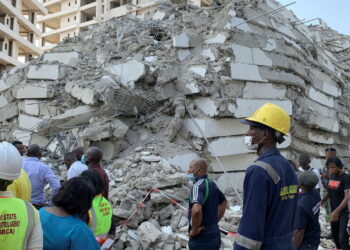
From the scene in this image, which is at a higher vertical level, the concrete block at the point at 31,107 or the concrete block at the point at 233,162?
the concrete block at the point at 31,107

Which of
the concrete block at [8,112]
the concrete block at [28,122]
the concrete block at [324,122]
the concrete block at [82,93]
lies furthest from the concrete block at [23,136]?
the concrete block at [324,122]

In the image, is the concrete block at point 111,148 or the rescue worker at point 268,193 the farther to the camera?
the concrete block at point 111,148

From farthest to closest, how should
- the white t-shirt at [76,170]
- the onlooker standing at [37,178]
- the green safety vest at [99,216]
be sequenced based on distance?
the white t-shirt at [76,170], the onlooker standing at [37,178], the green safety vest at [99,216]

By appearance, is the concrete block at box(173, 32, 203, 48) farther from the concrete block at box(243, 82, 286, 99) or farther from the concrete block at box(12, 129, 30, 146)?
the concrete block at box(12, 129, 30, 146)

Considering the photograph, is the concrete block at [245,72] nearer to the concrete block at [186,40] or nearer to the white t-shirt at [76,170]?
the concrete block at [186,40]

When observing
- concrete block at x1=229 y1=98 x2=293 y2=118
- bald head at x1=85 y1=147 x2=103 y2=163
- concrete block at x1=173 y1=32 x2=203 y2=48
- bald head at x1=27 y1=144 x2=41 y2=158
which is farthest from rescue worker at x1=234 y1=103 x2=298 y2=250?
concrete block at x1=173 y1=32 x2=203 y2=48

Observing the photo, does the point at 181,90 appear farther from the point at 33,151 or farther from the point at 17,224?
the point at 17,224

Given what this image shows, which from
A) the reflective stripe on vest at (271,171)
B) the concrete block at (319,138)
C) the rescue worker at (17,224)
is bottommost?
the rescue worker at (17,224)

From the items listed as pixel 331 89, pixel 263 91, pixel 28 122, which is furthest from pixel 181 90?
pixel 331 89

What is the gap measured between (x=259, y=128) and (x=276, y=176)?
1.25 feet

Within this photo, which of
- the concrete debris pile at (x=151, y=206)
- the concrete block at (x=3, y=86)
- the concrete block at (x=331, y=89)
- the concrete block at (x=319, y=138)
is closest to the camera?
the concrete debris pile at (x=151, y=206)

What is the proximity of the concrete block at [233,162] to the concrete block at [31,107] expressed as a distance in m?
4.75

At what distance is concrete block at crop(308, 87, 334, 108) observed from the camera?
10.8 m

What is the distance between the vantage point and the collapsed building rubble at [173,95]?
842cm
